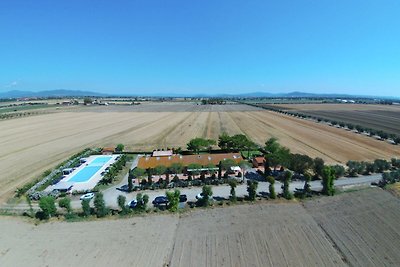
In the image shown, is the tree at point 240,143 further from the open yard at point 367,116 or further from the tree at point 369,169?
the open yard at point 367,116

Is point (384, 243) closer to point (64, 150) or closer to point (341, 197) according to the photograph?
point (341, 197)

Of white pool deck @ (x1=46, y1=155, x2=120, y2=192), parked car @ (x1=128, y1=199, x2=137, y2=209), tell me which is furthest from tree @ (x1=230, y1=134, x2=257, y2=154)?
parked car @ (x1=128, y1=199, x2=137, y2=209)

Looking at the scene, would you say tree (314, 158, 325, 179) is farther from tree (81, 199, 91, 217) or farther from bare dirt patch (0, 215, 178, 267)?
tree (81, 199, 91, 217)

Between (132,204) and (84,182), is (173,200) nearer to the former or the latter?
(132,204)

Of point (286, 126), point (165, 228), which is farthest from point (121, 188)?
point (286, 126)

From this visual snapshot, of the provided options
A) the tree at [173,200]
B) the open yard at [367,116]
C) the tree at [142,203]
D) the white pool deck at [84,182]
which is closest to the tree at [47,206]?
the white pool deck at [84,182]
